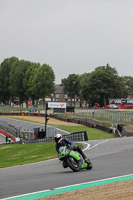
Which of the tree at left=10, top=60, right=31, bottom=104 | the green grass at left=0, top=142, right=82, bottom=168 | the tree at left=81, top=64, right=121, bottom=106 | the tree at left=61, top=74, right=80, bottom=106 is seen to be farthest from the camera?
the tree at left=61, top=74, right=80, bottom=106

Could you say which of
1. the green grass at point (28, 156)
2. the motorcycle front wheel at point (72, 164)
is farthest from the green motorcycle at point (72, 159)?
the green grass at point (28, 156)

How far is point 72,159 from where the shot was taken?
1080 centimetres

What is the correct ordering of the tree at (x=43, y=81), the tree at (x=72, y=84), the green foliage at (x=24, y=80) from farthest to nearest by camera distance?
1. the tree at (x=72, y=84)
2. the green foliage at (x=24, y=80)
3. the tree at (x=43, y=81)

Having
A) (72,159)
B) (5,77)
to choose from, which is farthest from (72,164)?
(5,77)

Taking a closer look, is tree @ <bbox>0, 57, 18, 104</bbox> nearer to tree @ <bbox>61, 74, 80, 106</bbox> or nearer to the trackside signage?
tree @ <bbox>61, 74, 80, 106</bbox>

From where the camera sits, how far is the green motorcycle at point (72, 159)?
35.3 ft

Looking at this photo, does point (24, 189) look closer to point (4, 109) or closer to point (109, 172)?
point (109, 172)

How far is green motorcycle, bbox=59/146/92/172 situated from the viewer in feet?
35.3

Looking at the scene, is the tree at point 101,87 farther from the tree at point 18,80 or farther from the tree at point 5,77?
the tree at point 5,77

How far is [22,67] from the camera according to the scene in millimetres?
113438

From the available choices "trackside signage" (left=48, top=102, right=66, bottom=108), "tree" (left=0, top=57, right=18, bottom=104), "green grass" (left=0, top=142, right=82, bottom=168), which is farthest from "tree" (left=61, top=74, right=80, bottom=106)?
"green grass" (left=0, top=142, right=82, bottom=168)

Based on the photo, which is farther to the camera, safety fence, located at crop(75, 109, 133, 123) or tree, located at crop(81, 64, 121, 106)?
tree, located at crop(81, 64, 121, 106)

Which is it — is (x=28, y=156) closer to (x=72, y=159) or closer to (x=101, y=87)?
(x=72, y=159)

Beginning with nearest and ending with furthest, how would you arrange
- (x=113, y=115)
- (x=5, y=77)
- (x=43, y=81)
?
(x=113, y=115) < (x=43, y=81) < (x=5, y=77)
